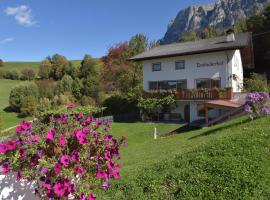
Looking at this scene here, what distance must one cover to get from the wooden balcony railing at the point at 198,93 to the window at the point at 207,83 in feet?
5.69

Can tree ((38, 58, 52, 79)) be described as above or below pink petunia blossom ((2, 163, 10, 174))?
above

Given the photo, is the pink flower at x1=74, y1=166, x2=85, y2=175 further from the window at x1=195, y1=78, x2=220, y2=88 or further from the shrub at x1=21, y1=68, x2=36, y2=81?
the shrub at x1=21, y1=68, x2=36, y2=81

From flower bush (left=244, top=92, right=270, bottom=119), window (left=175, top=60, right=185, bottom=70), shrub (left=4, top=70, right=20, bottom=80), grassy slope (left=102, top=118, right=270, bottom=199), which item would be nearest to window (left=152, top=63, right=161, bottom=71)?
window (left=175, top=60, right=185, bottom=70)

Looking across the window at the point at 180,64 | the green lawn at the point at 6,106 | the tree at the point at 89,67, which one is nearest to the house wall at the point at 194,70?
the window at the point at 180,64

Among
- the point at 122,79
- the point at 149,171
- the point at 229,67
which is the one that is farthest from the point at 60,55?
the point at 149,171

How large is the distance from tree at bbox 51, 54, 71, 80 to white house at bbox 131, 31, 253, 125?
47162 millimetres

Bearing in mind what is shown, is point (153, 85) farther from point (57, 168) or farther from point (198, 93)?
point (57, 168)

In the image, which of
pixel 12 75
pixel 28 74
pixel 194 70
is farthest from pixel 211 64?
pixel 12 75

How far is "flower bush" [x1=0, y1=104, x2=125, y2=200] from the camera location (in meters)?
4.30

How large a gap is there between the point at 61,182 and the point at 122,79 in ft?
141

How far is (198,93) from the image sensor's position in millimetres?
30922

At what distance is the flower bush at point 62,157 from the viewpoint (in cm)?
430

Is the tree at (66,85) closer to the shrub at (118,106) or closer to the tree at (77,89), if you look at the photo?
the tree at (77,89)

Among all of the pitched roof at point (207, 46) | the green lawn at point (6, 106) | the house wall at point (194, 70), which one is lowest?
the green lawn at point (6, 106)
